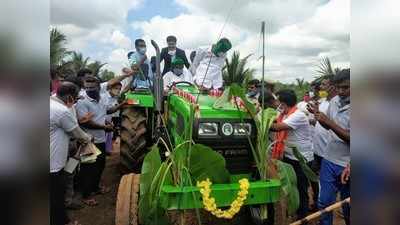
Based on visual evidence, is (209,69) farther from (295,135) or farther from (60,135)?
(60,135)

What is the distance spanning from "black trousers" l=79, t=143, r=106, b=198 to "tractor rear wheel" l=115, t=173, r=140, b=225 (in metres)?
1.55

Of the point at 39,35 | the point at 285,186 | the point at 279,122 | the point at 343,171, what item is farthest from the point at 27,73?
the point at 279,122

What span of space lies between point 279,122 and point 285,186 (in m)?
1.04

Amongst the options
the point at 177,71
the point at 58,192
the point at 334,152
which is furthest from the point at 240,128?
the point at 177,71

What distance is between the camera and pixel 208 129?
3363mm

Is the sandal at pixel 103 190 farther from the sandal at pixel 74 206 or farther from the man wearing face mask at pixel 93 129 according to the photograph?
the sandal at pixel 74 206

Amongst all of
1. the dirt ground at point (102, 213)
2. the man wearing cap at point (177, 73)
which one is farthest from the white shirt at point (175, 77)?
the dirt ground at point (102, 213)

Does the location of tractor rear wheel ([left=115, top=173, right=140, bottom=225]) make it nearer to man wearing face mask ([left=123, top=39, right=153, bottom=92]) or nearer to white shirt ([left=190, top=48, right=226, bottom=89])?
white shirt ([left=190, top=48, right=226, bottom=89])

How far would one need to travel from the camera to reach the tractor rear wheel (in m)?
3.13

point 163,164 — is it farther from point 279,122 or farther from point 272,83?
point 272,83

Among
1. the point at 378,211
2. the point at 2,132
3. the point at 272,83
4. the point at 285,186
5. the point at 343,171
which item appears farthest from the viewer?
the point at 272,83

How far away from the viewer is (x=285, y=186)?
3.02 m

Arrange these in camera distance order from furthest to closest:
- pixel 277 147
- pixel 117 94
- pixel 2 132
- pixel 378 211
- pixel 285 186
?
pixel 117 94 → pixel 277 147 → pixel 285 186 → pixel 378 211 → pixel 2 132

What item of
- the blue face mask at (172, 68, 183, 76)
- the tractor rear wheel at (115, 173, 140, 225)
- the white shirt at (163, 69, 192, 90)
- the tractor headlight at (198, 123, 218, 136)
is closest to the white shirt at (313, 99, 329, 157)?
the tractor headlight at (198, 123, 218, 136)
